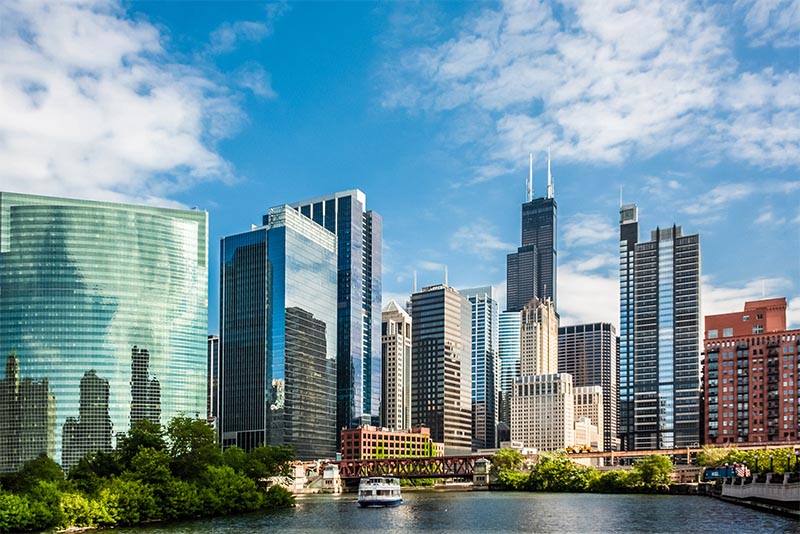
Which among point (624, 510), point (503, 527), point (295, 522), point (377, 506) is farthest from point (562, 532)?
point (377, 506)

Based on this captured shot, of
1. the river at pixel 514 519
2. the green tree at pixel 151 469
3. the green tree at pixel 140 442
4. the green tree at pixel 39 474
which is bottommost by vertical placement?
the river at pixel 514 519

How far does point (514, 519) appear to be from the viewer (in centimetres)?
13925

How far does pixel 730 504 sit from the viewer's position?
174m

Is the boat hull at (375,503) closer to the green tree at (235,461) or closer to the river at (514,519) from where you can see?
the river at (514,519)

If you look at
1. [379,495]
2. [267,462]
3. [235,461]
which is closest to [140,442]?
[235,461]

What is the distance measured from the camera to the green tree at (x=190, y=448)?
140 metres

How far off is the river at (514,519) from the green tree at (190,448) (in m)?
11.3

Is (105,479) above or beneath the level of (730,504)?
above

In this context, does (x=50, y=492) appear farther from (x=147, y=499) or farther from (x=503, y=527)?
(x=503, y=527)

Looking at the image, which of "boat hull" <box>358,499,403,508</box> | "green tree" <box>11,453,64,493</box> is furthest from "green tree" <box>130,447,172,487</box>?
"boat hull" <box>358,499,403,508</box>

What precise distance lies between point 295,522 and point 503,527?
27.8 m

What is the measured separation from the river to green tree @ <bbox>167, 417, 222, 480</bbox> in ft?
37.1

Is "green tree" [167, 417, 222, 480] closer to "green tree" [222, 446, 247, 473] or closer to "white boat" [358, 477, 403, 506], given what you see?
"green tree" [222, 446, 247, 473]

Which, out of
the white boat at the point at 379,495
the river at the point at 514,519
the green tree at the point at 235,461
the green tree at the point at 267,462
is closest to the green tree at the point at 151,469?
the river at the point at 514,519
